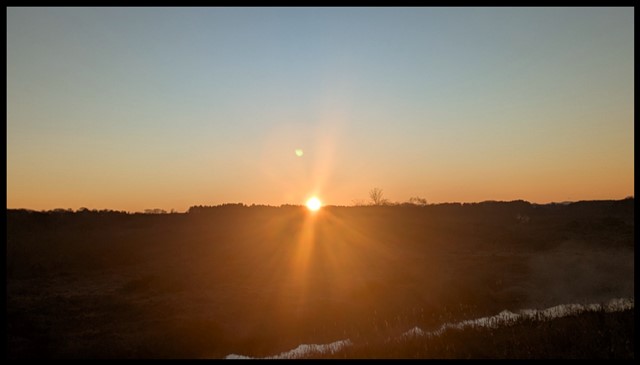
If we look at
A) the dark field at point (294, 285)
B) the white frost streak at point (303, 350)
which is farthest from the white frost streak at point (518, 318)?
the white frost streak at point (303, 350)

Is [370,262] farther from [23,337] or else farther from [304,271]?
[23,337]

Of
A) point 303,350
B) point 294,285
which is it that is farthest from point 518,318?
point 294,285

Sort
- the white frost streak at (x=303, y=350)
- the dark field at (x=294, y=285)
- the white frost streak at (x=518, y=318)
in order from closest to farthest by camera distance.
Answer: the dark field at (x=294, y=285) → the white frost streak at (x=518, y=318) → the white frost streak at (x=303, y=350)

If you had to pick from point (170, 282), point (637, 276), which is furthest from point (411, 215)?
point (637, 276)

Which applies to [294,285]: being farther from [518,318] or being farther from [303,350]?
[518,318]

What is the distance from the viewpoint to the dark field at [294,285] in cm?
1567

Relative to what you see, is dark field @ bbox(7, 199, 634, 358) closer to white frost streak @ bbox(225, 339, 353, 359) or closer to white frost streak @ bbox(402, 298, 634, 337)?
white frost streak @ bbox(225, 339, 353, 359)

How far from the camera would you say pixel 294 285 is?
98.3 ft

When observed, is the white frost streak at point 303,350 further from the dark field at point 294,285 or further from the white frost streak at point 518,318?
the white frost streak at point 518,318

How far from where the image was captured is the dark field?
15.7 m

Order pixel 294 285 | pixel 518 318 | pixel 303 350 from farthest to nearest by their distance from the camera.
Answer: pixel 294 285 → pixel 303 350 → pixel 518 318

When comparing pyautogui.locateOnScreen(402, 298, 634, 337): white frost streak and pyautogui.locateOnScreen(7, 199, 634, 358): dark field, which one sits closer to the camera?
pyautogui.locateOnScreen(7, 199, 634, 358): dark field

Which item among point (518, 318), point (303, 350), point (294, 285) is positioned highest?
point (294, 285)

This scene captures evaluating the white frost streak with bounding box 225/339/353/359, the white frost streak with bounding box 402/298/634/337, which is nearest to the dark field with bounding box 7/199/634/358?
the white frost streak with bounding box 225/339/353/359
